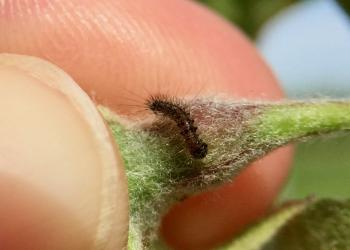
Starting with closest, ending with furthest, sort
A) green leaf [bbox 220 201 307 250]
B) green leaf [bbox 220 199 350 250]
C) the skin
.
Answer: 1. green leaf [bbox 220 199 350 250]
2. green leaf [bbox 220 201 307 250]
3. the skin

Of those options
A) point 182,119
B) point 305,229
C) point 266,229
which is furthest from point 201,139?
point 266,229

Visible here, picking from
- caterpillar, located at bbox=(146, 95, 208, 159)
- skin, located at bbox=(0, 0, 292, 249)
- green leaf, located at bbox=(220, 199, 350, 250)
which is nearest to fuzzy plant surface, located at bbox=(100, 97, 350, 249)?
caterpillar, located at bbox=(146, 95, 208, 159)

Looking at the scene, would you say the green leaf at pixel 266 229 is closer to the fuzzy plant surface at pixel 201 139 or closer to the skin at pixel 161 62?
the skin at pixel 161 62

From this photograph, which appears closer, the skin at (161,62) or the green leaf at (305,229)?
the green leaf at (305,229)

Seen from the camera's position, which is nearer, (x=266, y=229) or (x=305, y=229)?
(x=305, y=229)

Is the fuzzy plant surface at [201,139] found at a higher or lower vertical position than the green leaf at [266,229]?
higher

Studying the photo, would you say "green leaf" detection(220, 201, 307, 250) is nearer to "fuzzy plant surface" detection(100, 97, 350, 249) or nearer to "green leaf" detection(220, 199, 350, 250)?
"green leaf" detection(220, 199, 350, 250)

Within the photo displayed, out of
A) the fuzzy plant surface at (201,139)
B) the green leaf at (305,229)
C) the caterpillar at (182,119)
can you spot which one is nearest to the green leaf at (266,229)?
the green leaf at (305,229)

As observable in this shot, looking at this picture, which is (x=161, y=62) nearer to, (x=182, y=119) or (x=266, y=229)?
(x=266, y=229)

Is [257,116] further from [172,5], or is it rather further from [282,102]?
[172,5]
